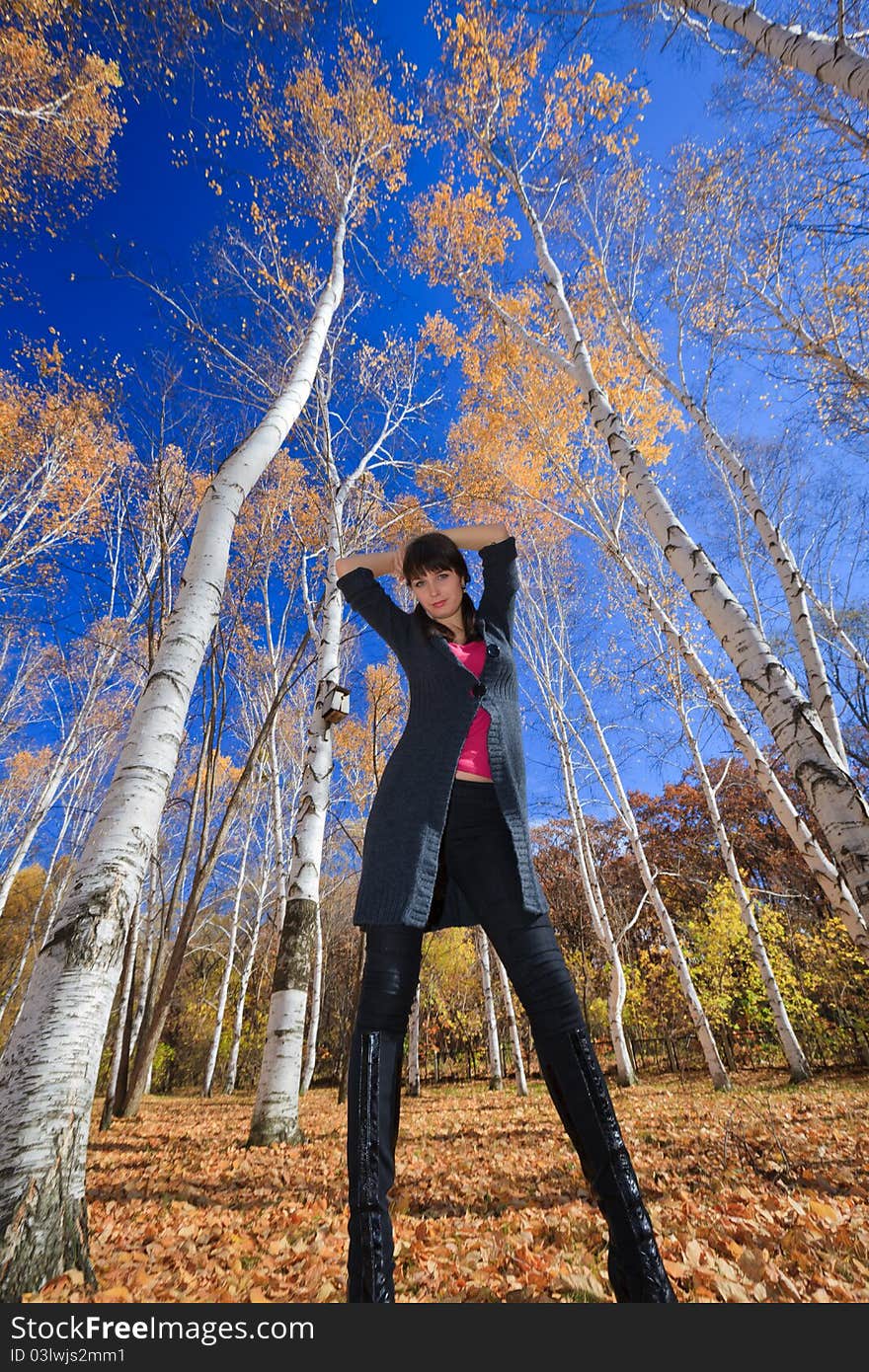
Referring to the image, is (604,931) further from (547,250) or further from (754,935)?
(547,250)

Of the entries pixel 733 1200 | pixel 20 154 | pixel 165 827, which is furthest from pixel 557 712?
pixel 20 154

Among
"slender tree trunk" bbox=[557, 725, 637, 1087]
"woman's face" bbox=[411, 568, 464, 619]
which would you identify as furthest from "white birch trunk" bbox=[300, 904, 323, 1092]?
"woman's face" bbox=[411, 568, 464, 619]

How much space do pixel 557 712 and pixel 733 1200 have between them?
7905 mm

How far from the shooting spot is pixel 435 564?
2.01 metres

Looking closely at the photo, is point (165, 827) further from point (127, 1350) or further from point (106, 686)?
point (127, 1350)

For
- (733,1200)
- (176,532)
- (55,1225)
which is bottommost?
(733,1200)

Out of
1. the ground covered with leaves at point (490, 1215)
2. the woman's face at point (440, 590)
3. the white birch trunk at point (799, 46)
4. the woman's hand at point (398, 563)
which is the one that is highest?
the white birch trunk at point (799, 46)

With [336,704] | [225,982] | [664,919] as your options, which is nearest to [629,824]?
[664,919]

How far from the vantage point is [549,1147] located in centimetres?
419

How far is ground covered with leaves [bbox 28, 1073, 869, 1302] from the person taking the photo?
176 centimetres

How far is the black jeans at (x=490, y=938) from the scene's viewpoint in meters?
1.36

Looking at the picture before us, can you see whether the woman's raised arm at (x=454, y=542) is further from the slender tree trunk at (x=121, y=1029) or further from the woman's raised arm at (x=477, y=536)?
the slender tree trunk at (x=121, y=1029)

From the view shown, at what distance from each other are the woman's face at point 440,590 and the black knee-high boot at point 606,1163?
4.55 feet

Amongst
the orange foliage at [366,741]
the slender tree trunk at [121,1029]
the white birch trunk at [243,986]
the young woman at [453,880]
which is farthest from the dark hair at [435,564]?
the white birch trunk at [243,986]
